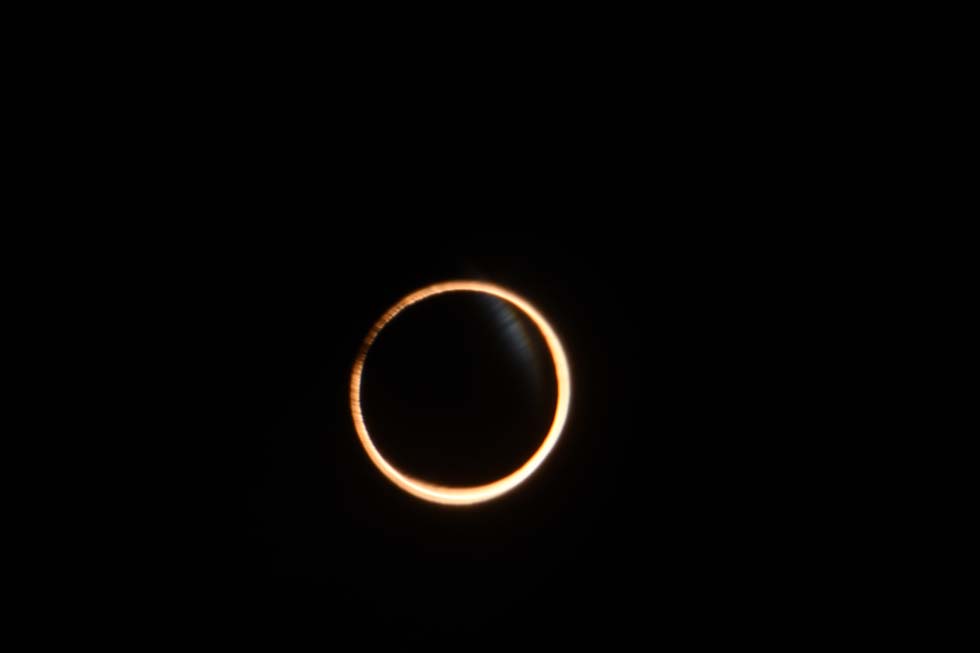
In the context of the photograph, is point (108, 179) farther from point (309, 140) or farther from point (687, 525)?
point (687, 525)

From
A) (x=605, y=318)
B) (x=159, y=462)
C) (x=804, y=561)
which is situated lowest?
(x=804, y=561)

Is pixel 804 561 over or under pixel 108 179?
under

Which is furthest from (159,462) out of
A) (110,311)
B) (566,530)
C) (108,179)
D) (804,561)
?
(804,561)

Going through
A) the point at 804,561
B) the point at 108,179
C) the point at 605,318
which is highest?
the point at 108,179

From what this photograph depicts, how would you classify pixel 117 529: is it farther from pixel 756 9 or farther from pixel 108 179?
pixel 756 9

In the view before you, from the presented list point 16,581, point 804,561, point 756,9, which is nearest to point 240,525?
point 16,581

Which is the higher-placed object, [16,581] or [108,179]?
[108,179]
